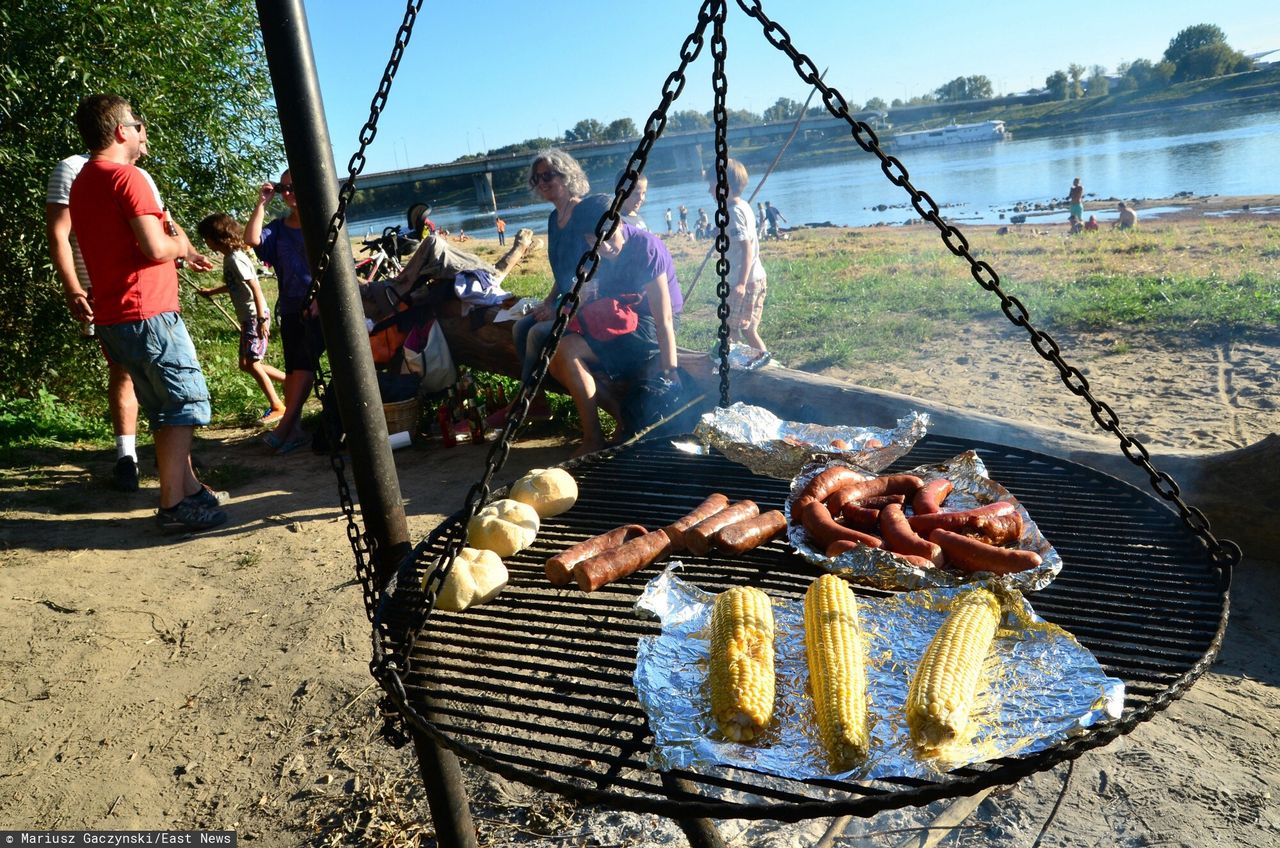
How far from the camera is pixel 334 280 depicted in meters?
2.20

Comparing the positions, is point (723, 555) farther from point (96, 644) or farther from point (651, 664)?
point (96, 644)

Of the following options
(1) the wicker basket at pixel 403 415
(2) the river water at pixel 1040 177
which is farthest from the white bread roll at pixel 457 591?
(2) the river water at pixel 1040 177

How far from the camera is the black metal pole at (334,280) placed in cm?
208

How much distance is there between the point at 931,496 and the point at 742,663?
3.33 ft

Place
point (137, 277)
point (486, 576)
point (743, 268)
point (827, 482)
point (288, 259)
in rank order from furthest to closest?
point (743, 268)
point (288, 259)
point (137, 277)
point (827, 482)
point (486, 576)

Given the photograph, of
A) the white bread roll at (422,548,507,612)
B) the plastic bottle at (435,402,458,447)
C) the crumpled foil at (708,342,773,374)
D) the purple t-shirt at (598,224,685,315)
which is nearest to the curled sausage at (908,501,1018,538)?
the white bread roll at (422,548,507,612)

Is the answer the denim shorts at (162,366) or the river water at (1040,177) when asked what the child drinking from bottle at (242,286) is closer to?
the denim shorts at (162,366)

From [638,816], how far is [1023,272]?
1238 centimetres

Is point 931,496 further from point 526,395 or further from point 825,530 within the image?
point 526,395

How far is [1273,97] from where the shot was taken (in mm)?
55156

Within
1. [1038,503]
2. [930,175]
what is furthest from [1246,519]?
[930,175]

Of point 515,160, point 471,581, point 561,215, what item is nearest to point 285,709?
point 471,581

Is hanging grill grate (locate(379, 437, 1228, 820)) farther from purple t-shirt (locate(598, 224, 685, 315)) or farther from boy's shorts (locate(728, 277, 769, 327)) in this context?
boy's shorts (locate(728, 277, 769, 327))

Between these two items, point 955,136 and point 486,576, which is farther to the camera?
point 955,136
